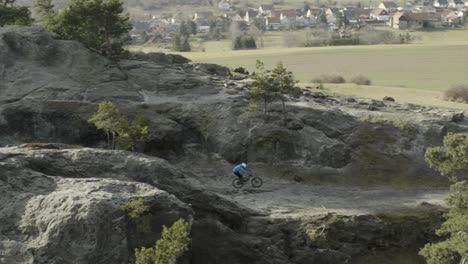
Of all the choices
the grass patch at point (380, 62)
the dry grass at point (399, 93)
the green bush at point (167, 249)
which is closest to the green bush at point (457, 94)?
the dry grass at point (399, 93)

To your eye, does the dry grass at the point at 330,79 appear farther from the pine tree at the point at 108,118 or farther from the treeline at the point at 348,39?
the treeline at the point at 348,39

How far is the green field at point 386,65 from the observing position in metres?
78.3

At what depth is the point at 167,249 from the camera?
84.2 ft

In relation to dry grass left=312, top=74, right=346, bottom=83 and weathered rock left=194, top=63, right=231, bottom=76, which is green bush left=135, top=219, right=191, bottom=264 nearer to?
weathered rock left=194, top=63, right=231, bottom=76

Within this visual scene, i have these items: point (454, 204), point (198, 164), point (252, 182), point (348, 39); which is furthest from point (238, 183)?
point (348, 39)

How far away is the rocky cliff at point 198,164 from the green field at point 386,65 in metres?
22.9

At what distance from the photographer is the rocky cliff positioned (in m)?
28.3

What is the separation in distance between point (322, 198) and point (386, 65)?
75170mm

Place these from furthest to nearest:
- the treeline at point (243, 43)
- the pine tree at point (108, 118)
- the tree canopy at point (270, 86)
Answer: the treeline at point (243, 43) → the tree canopy at point (270, 86) → the pine tree at point (108, 118)

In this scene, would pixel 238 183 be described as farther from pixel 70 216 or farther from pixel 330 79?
pixel 330 79

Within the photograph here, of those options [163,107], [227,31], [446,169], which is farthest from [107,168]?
[227,31]

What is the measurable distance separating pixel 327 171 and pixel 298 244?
11153mm

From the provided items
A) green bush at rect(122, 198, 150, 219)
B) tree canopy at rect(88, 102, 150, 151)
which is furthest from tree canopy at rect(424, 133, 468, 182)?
tree canopy at rect(88, 102, 150, 151)

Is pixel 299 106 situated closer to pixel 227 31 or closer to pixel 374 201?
pixel 374 201
